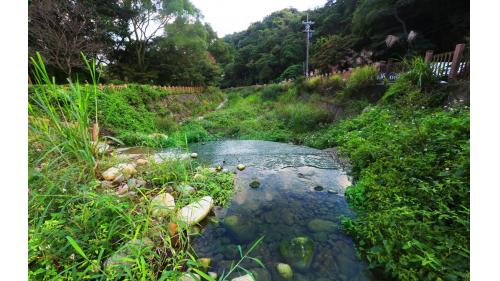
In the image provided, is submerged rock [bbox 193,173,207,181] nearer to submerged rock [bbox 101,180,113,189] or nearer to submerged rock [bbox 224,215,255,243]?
submerged rock [bbox 224,215,255,243]

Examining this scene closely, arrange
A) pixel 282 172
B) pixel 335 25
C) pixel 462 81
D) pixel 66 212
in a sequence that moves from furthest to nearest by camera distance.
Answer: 1. pixel 335 25
2. pixel 462 81
3. pixel 282 172
4. pixel 66 212

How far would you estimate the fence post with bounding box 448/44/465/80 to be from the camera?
163 inches

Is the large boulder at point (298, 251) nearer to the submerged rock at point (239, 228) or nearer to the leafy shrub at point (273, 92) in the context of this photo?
the submerged rock at point (239, 228)

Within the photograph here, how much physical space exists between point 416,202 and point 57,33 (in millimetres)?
11297

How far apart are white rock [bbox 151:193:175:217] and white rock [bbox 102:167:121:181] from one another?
0.73 meters

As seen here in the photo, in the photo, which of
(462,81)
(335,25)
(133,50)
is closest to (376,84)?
(462,81)

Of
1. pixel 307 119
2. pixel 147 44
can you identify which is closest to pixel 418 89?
pixel 307 119

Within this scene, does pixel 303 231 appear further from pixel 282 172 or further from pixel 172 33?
pixel 172 33

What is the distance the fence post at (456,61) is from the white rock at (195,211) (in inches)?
227

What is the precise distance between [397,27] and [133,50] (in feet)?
60.8

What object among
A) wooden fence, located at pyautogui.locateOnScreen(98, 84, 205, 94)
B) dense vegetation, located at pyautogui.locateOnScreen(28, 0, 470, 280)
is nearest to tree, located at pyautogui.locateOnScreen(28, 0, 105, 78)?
dense vegetation, located at pyautogui.locateOnScreen(28, 0, 470, 280)

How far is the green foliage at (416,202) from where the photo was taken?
4.41ft

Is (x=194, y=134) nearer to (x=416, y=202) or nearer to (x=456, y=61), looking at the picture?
(x=416, y=202)

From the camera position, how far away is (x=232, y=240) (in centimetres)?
194
